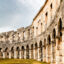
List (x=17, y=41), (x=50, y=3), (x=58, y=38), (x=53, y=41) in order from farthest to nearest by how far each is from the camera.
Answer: (x=17, y=41) → (x=50, y=3) → (x=53, y=41) → (x=58, y=38)

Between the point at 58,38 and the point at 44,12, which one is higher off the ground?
the point at 44,12

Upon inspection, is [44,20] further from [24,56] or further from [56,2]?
[24,56]

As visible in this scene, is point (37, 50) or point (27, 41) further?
point (27, 41)

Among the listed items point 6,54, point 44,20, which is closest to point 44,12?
point 44,20

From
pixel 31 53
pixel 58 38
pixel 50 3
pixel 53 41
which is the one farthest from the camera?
pixel 31 53

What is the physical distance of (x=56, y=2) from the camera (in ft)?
86.4

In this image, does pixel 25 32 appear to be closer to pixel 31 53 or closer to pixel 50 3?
pixel 31 53

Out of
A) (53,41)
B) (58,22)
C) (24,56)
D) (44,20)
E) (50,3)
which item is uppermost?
(50,3)

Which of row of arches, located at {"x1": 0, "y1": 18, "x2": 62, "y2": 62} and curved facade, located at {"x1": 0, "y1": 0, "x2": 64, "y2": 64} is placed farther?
curved facade, located at {"x1": 0, "y1": 0, "x2": 64, "y2": 64}

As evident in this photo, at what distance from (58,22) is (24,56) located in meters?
28.5

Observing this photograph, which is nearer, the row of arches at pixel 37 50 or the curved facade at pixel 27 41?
the row of arches at pixel 37 50

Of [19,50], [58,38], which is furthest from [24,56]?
[58,38]

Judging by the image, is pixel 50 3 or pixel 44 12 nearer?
pixel 50 3

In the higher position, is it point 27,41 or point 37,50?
point 27,41
